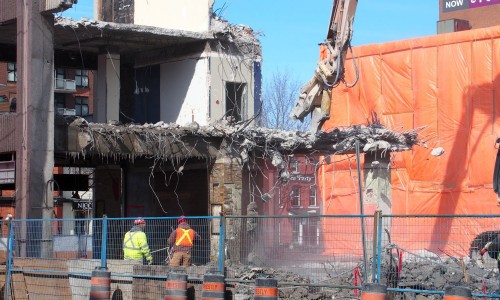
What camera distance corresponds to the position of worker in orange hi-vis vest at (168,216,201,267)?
17.2m

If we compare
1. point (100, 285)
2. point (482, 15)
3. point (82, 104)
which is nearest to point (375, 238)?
point (100, 285)

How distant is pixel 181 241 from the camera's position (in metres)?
17.2

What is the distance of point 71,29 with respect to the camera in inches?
960

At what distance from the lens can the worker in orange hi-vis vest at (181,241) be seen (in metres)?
17.2

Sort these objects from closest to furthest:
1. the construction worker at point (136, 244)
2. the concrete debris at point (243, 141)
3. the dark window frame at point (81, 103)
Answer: the construction worker at point (136, 244), the concrete debris at point (243, 141), the dark window frame at point (81, 103)

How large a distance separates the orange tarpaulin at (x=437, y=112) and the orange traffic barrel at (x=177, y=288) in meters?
14.4

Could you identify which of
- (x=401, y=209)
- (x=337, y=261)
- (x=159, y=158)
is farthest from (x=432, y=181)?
(x=337, y=261)

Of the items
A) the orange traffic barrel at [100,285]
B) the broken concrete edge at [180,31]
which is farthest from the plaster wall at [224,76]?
the orange traffic barrel at [100,285]

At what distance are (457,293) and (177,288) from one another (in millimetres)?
4818

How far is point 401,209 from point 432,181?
5.07ft

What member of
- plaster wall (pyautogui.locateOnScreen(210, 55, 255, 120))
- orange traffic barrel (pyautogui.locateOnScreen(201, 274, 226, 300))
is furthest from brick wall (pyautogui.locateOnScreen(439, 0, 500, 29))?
orange traffic barrel (pyautogui.locateOnScreen(201, 274, 226, 300))

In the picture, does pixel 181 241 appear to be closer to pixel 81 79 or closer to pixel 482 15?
pixel 482 15

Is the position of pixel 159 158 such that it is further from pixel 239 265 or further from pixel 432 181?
pixel 432 181

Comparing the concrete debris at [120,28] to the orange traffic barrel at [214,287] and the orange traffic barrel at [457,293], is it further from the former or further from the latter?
the orange traffic barrel at [457,293]
